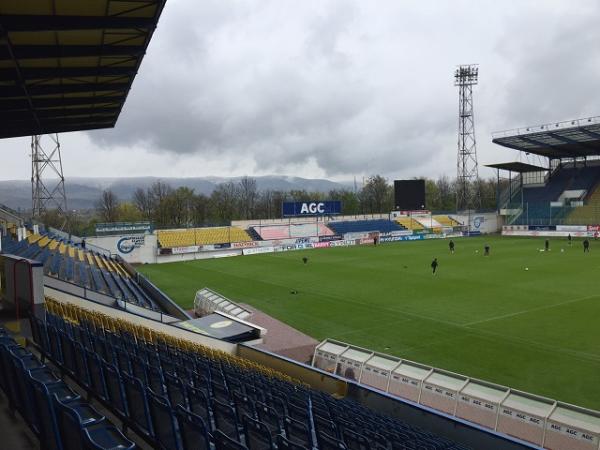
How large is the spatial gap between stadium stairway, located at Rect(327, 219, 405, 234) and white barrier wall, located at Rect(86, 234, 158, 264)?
25.1 metres

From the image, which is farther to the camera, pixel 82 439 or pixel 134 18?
pixel 134 18

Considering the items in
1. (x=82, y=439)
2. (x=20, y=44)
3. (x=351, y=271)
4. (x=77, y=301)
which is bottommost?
(x=351, y=271)

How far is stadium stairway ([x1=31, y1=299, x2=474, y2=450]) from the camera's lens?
15.2 ft

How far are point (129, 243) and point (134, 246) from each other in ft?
1.84

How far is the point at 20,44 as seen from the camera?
11.9 meters

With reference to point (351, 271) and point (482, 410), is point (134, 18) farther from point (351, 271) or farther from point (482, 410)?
point (351, 271)

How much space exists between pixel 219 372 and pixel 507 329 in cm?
1451

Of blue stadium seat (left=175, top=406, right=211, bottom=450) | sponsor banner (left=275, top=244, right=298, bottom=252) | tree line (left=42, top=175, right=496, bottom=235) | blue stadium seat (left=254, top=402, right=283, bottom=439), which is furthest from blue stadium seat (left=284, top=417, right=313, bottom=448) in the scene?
tree line (left=42, top=175, right=496, bottom=235)

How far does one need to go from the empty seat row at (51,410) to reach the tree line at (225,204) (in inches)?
3369

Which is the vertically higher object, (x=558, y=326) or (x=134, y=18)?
(x=134, y=18)

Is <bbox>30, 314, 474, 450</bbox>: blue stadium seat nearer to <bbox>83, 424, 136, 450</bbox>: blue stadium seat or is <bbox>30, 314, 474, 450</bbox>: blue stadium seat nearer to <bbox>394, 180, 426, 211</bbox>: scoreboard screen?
<bbox>83, 424, 136, 450</bbox>: blue stadium seat

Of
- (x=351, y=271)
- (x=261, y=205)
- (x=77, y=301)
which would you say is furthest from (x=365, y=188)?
(x=77, y=301)

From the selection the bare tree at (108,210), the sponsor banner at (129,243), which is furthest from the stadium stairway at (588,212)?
the bare tree at (108,210)

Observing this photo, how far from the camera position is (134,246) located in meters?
49.2
